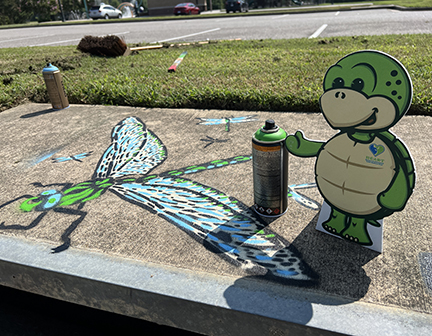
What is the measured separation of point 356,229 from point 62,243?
2.16 metres

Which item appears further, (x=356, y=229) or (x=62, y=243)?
(x=62, y=243)

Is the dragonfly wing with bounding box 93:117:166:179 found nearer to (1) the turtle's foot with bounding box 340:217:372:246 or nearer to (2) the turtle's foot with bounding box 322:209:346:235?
(2) the turtle's foot with bounding box 322:209:346:235

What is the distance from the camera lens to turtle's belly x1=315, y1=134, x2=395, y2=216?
7.02ft

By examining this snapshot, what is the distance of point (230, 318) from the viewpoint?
196 centimetres

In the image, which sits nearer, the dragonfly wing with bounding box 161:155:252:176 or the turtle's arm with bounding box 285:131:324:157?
the turtle's arm with bounding box 285:131:324:157

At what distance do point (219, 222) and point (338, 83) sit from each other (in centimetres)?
135

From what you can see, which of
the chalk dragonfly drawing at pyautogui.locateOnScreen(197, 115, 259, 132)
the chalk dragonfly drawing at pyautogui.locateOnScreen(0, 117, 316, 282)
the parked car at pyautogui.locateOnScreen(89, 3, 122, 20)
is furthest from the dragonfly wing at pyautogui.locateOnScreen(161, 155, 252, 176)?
the parked car at pyautogui.locateOnScreen(89, 3, 122, 20)

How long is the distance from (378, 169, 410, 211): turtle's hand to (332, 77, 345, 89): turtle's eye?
0.64 metres

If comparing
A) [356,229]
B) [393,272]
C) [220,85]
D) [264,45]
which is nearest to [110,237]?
[356,229]

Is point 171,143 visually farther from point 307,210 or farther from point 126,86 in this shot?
point 126,86

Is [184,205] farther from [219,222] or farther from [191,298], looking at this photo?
[191,298]

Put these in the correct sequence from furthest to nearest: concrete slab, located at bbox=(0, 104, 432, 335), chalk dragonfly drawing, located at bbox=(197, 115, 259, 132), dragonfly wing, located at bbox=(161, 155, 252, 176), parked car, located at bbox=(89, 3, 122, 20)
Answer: parked car, located at bbox=(89, 3, 122, 20) < chalk dragonfly drawing, located at bbox=(197, 115, 259, 132) < dragonfly wing, located at bbox=(161, 155, 252, 176) < concrete slab, located at bbox=(0, 104, 432, 335)

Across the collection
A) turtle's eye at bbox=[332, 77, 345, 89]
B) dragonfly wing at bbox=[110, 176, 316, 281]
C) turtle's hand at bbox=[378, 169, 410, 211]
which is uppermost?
turtle's eye at bbox=[332, 77, 345, 89]

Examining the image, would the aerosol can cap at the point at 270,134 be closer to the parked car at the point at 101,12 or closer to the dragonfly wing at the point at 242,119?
the dragonfly wing at the point at 242,119
